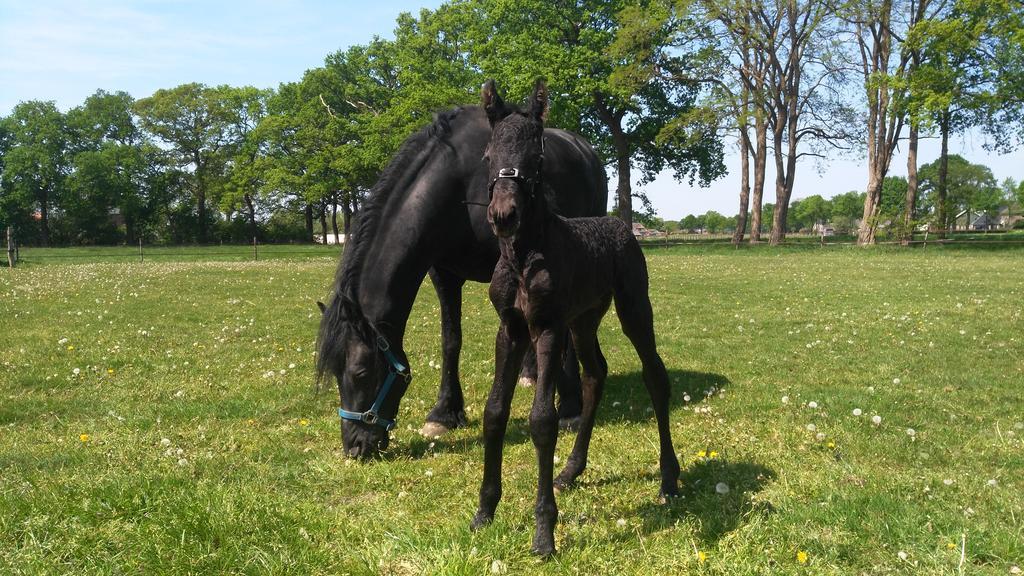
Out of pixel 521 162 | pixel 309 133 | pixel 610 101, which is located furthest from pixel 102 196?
pixel 521 162

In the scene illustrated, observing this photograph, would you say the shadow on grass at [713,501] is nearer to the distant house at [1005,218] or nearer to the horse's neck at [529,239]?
the horse's neck at [529,239]

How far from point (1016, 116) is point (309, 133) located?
59.3 meters

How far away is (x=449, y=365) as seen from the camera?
6.62m

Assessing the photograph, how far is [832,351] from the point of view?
31.1ft

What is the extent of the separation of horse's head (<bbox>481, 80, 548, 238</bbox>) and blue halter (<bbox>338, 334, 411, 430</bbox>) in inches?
88.9

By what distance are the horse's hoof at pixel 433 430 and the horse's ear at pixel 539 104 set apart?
3643mm

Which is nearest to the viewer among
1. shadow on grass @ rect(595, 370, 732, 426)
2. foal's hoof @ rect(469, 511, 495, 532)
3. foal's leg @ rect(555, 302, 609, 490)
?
foal's hoof @ rect(469, 511, 495, 532)

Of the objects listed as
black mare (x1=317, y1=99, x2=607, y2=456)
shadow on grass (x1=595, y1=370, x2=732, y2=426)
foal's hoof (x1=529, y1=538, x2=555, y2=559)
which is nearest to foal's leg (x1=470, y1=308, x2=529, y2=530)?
foal's hoof (x1=529, y1=538, x2=555, y2=559)

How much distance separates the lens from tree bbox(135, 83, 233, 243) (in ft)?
228

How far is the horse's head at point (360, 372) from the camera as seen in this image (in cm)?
507

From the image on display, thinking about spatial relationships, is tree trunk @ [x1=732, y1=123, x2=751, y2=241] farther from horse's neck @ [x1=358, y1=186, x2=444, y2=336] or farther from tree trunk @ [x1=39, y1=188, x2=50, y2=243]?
tree trunk @ [x1=39, y1=188, x2=50, y2=243]

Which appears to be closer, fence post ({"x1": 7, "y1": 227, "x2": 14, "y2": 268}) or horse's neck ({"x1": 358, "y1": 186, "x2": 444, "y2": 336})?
horse's neck ({"x1": 358, "y1": 186, "x2": 444, "y2": 336})

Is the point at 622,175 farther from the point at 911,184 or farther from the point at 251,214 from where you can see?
the point at 251,214

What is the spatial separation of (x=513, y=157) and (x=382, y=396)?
2.79 m
